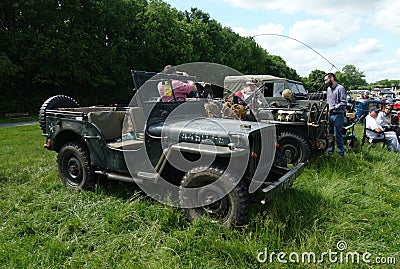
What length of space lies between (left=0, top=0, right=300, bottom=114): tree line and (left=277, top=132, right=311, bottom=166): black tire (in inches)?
274

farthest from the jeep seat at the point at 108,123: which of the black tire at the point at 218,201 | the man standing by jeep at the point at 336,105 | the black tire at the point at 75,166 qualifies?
the man standing by jeep at the point at 336,105

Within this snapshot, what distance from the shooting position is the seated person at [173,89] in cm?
459

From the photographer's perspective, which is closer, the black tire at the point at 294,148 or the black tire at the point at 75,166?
the black tire at the point at 75,166

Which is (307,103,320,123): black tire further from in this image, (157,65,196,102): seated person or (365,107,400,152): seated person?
(157,65,196,102): seated person

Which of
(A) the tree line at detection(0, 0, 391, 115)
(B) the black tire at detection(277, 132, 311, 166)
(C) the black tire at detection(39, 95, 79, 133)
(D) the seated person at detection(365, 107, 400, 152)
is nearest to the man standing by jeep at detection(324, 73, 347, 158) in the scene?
(B) the black tire at detection(277, 132, 311, 166)

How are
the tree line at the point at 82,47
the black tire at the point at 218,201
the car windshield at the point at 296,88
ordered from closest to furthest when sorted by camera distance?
the black tire at the point at 218,201
the car windshield at the point at 296,88
the tree line at the point at 82,47

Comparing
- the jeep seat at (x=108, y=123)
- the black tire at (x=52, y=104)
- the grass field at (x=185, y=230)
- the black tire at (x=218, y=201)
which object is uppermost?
the black tire at (x=52, y=104)

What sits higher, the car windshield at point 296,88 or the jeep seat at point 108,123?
the car windshield at point 296,88

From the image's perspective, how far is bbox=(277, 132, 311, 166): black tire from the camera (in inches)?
257

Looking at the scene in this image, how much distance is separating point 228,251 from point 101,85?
22.5 m

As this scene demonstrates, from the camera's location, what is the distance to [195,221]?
3.59 metres

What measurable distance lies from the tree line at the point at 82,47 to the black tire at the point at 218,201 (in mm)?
10000

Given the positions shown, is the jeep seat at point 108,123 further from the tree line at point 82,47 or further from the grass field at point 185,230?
the tree line at point 82,47

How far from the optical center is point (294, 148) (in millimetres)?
6711
